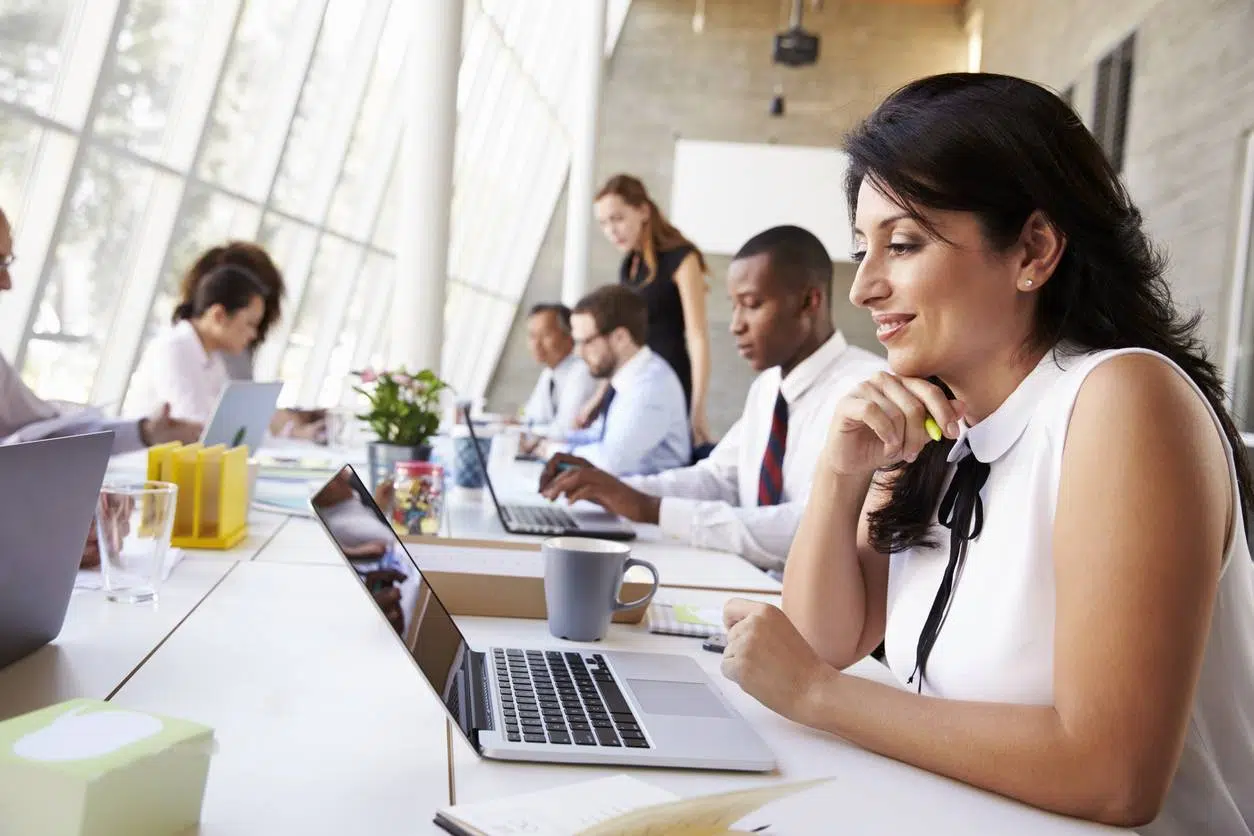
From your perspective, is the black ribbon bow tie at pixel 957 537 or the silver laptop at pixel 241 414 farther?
the silver laptop at pixel 241 414

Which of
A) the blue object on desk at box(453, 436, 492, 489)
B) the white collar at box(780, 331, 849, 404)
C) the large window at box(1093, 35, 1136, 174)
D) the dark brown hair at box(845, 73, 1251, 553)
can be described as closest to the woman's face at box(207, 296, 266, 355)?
the blue object on desk at box(453, 436, 492, 489)

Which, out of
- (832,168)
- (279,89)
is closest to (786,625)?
(279,89)

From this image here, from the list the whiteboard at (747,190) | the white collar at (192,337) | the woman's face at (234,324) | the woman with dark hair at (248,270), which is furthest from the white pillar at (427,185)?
the whiteboard at (747,190)

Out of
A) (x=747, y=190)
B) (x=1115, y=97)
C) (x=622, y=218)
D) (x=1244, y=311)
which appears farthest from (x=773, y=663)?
(x=747, y=190)

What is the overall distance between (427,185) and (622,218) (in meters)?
0.92

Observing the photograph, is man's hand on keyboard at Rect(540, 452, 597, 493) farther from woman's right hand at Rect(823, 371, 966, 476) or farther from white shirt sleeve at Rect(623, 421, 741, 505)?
woman's right hand at Rect(823, 371, 966, 476)

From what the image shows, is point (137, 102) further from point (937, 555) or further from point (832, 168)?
point (832, 168)

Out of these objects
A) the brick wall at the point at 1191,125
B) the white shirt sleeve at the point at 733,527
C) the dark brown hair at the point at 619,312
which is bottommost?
the white shirt sleeve at the point at 733,527

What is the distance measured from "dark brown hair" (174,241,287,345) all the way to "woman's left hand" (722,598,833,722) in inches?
127

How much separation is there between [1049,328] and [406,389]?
151 cm

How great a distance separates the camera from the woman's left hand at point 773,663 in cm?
101

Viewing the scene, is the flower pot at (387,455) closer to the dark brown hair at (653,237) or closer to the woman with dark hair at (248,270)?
the woman with dark hair at (248,270)

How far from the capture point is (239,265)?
3.86 meters

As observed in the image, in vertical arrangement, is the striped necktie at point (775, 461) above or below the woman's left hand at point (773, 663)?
above
